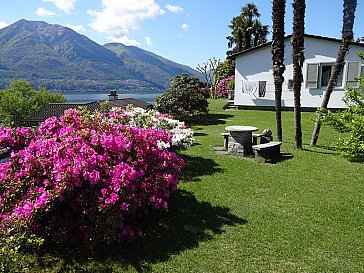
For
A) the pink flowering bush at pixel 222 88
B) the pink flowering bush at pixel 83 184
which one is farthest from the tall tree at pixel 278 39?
the pink flowering bush at pixel 222 88

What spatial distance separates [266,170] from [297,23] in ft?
17.2

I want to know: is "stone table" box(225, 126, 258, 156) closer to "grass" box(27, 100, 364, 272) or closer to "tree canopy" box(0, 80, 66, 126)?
"grass" box(27, 100, 364, 272)

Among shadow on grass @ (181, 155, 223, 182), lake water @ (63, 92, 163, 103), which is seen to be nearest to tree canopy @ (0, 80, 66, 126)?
lake water @ (63, 92, 163, 103)

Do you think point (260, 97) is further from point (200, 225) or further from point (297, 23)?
point (200, 225)

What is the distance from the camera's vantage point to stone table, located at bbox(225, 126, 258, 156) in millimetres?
9047

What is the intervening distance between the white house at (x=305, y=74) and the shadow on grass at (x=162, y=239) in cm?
1555

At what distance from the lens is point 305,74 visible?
19594mm

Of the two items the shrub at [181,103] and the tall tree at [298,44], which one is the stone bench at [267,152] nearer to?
the tall tree at [298,44]

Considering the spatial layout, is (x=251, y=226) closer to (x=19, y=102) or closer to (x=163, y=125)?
(x=163, y=125)

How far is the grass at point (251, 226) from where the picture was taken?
149 inches

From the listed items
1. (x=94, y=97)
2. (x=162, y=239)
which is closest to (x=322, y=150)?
(x=162, y=239)

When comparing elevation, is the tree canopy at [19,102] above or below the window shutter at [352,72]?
below

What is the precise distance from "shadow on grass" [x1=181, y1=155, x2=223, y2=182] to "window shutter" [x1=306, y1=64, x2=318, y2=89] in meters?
14.1

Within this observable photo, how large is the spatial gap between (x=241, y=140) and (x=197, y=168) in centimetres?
207
